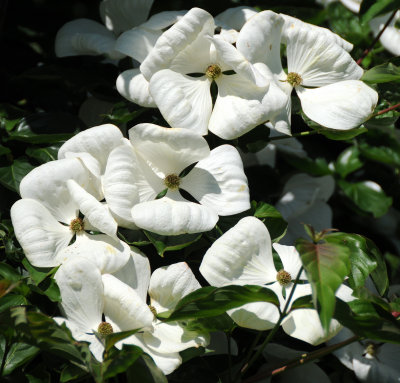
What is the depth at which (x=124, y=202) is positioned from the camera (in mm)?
684

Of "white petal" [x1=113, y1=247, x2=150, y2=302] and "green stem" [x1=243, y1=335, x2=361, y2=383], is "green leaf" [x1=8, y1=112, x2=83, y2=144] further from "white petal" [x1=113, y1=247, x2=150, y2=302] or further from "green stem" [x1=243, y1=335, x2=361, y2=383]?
"green stem" [x1=243, y1=335, x2=361, y2=383]

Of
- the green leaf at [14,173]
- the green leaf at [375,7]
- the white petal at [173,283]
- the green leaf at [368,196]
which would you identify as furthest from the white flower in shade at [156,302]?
the green leaf at [368,196]

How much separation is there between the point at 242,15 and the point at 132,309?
0.46 m

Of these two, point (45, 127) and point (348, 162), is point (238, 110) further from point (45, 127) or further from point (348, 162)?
point (348, 162)

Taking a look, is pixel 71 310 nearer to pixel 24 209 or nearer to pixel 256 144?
pixel 24 209

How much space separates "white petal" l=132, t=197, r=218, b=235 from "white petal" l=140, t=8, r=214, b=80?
0.58ft

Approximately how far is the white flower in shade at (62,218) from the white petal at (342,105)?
30 centimetres

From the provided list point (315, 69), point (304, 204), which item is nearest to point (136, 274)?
point (315, 69)

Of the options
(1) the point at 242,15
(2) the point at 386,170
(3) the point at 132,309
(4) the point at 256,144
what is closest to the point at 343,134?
(4) the point at 256,144

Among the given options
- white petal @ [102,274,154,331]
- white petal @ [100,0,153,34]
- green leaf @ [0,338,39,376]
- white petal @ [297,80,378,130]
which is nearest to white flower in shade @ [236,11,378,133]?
white petal @ [297,80,378,130]

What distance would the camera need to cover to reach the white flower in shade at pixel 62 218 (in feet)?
2.20

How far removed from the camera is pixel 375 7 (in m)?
0.82

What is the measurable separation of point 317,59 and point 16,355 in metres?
0.53

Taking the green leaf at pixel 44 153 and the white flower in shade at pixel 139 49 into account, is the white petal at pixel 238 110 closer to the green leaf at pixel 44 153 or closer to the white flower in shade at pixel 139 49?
the white flower in shade at pixel 139 49
